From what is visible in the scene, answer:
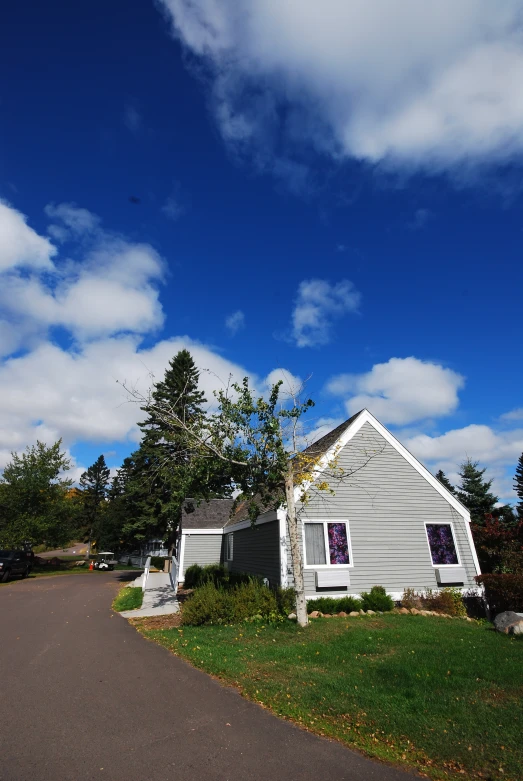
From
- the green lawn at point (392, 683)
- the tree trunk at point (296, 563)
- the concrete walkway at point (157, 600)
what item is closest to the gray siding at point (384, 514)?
the tree trunk at point (296, 563)

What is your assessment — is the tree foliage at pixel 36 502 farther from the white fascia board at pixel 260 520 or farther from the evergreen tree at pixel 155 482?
the white fascia board at pixel 260 520

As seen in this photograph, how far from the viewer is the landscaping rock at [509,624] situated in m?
9.94

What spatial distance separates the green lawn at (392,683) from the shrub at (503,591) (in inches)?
126

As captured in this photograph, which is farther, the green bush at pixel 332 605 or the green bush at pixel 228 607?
the green bush at pixel 332 605

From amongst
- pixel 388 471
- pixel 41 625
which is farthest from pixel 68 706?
pixel 388 471

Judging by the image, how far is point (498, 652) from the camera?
8.14m

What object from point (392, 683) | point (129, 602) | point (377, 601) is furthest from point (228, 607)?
point (129, 602)

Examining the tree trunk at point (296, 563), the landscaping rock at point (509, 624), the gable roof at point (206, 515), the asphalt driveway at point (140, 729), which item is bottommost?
the asphalt driveway at point (140, 729)

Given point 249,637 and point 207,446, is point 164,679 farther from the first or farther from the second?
point 207,446

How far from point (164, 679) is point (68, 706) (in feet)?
5.58

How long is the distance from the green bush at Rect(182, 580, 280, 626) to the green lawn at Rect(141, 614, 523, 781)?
0.52 m

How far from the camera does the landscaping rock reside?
32.6 ft

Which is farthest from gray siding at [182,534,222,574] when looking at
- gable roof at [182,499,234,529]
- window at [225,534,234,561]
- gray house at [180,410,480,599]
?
gray house at [180,410,480,599]

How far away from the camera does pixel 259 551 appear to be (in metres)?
16.0
